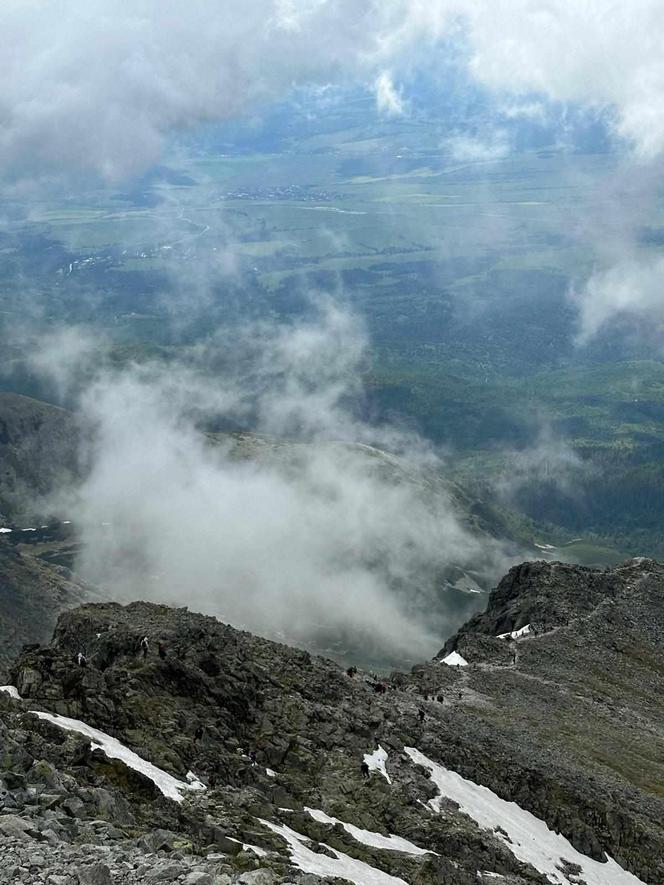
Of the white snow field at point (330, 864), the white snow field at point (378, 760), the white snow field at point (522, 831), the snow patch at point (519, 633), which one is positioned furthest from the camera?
the snow patch at point (519, 633)

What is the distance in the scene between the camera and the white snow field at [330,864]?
4903 cm

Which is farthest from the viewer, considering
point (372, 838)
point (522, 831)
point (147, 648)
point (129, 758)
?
point (147, 648)

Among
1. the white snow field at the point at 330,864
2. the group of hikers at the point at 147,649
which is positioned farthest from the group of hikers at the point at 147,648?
the white snow field at the point at 330,864

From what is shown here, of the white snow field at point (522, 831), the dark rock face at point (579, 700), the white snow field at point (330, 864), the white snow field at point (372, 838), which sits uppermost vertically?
the dark rock face at point (579, 700)

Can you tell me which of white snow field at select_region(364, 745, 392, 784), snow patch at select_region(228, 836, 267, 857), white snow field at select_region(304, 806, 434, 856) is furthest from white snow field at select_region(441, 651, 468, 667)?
snow patch at select_region(228, 836, 267, 857)

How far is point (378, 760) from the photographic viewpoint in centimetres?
7275

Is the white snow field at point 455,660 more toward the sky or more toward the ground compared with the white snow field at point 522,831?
more toward the sky

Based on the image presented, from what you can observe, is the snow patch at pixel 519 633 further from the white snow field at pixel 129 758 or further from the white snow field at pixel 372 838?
the white snow field at pixel 129 758

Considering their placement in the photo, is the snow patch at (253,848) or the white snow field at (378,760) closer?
the snow patch at (253,848)

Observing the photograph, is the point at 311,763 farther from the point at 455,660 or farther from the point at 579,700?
the point at 455,660

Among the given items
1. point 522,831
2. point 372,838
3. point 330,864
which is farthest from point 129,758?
point 522,831

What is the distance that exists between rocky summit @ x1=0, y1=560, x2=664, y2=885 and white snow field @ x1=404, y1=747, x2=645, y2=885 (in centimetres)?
21

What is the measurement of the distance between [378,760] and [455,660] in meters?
47.2

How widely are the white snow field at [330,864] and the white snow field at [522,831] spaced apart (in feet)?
51.3
